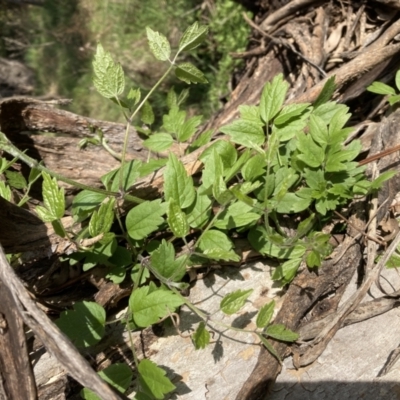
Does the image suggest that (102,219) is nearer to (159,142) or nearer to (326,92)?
(159,142)

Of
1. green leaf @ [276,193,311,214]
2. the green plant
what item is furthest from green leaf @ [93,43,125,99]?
green leaf @ [276,193,311,214]

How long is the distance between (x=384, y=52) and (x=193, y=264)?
3.07 ft

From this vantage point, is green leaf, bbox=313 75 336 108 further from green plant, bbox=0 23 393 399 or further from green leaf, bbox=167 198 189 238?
green leaf, bbox=167 198 189 238

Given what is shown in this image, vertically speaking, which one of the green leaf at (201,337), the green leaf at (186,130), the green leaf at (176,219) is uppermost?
the green leaf at (186,130)

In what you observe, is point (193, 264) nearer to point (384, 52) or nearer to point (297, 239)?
point (297, 239)

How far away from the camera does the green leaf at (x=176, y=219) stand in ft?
3.90

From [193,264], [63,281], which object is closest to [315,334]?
[193,264]

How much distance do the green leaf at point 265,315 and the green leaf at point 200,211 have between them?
0.26 metres

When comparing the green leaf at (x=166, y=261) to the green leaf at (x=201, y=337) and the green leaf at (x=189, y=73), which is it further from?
the green leaf at (x=189, y=73)

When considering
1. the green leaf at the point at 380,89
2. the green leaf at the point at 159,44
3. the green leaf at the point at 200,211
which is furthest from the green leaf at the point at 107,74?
the green leaf at the point at 380,89

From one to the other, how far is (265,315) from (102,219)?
0.44 m

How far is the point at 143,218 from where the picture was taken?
4.31 feet

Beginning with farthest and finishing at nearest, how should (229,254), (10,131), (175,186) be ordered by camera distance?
(10,131) → (175,186) → (229,254)

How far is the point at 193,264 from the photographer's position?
134cm
